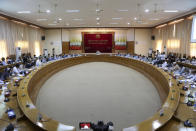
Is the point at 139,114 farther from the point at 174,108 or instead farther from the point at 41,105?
the point at 41,105

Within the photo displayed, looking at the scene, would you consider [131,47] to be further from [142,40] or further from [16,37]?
[16,37]

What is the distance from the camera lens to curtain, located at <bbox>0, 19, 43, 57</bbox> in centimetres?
1004

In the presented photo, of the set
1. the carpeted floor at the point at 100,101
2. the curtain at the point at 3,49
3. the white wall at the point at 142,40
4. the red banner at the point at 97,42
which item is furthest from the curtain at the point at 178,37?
the curtain at the point at 3,49

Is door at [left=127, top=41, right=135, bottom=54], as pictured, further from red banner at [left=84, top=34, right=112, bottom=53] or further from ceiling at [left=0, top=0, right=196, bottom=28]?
ceiling at [left=0, top=0, right=196, bottom=28]

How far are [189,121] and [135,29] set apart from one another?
53.8 feet

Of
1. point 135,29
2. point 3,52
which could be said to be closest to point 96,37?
point 135,29

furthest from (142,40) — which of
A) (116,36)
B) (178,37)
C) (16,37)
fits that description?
(16,37)

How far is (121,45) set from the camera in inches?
722

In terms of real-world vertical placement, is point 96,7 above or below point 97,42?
above

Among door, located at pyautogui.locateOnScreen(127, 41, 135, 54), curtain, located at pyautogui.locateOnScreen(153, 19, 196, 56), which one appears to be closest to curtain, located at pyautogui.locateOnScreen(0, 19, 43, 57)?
door, located at pyautogui.locateOnScreen(127, 41, 135, 54)

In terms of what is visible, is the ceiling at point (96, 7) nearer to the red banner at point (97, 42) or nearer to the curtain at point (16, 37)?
the curtain at point (16, 37)

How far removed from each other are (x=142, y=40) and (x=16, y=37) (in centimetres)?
1356

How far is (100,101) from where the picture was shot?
15.4ft

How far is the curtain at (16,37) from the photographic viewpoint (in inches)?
395
